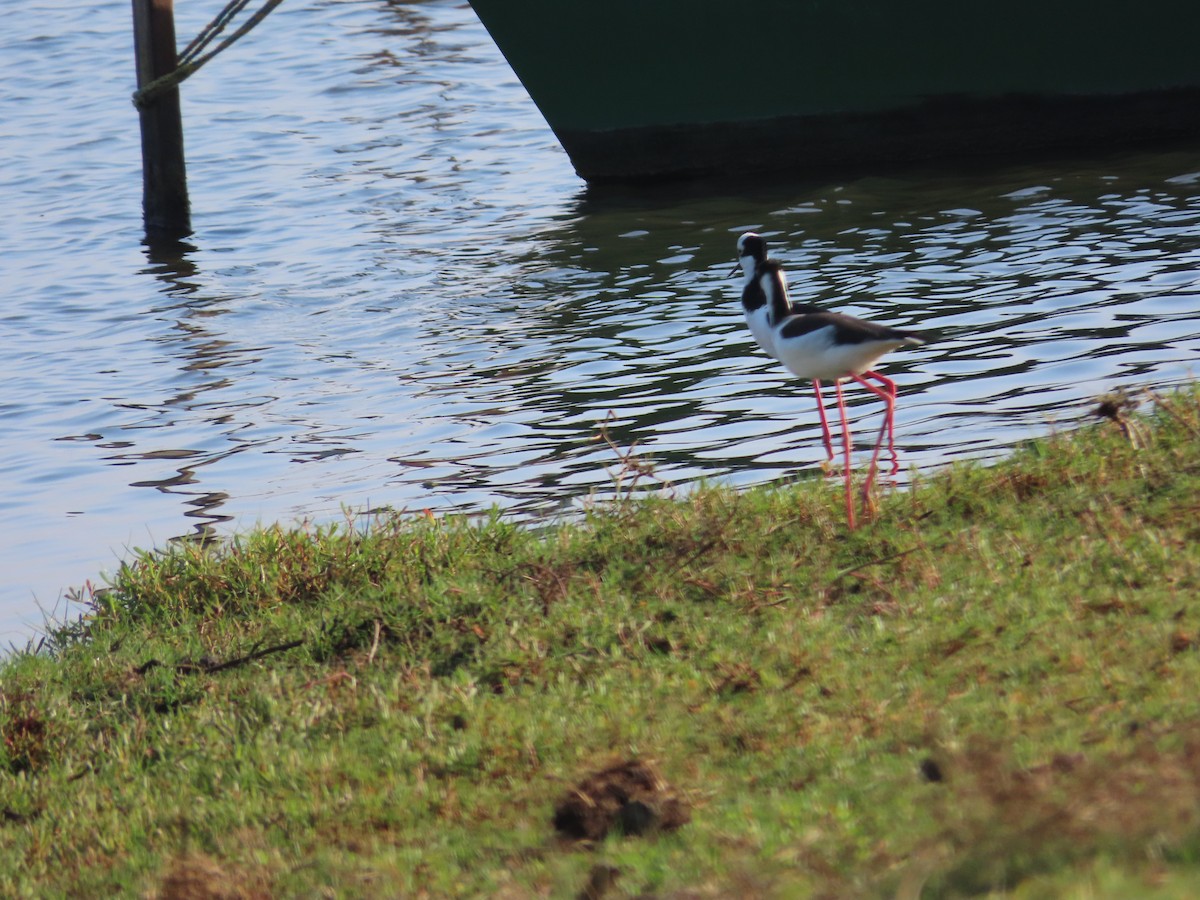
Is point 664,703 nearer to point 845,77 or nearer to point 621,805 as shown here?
point 621,805

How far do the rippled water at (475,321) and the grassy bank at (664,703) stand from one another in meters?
1.31

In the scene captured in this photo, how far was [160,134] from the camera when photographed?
13.9m

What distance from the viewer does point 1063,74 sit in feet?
43.8

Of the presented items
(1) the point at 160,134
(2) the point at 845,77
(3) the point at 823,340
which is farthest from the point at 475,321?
(3) the point at 823,340

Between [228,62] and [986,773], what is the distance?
864 inches

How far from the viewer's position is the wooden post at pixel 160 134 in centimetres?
1307

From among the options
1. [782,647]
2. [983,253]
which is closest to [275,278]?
[983,253]

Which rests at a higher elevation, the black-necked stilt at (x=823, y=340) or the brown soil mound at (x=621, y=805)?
the black-necked stilt at (x=823, y=340)

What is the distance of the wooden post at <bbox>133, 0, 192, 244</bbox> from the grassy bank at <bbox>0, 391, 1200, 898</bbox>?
815 centimetres

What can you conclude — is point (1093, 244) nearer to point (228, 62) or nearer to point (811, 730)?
point (811, 730)

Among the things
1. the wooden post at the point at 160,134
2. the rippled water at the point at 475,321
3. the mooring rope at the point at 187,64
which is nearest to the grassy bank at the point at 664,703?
the rippled water at the point at 475,321

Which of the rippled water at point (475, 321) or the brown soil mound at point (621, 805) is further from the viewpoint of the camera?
the rippled water at point (475, 321)

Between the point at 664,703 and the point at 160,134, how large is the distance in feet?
36.1

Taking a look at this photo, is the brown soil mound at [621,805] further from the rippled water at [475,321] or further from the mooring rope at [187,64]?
the mooring rope at [187,64]
